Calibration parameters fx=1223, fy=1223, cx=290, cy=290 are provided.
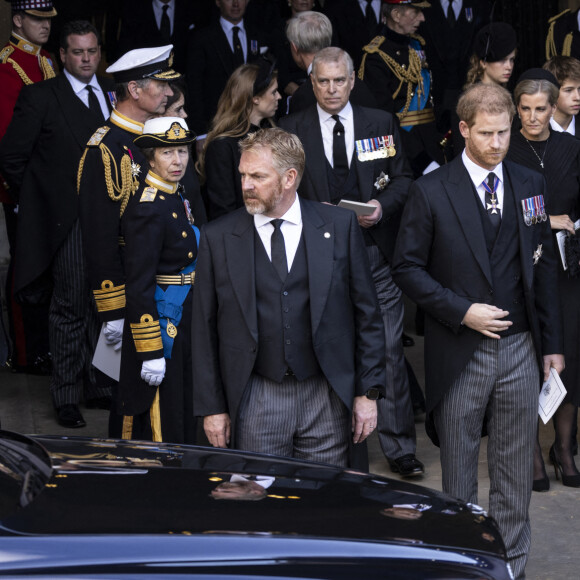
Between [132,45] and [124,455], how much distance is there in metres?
5.55

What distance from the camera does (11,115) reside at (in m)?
7.19

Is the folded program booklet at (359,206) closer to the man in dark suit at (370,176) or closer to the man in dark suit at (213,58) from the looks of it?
the man in dark suit at (370,176)

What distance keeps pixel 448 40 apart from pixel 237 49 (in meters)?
1.41

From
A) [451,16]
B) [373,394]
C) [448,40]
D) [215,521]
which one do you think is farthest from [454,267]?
[451,16]

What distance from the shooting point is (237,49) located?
8164 millimetres

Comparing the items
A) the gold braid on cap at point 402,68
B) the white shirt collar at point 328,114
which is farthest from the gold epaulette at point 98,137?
the gold braid on cap at point 402,68

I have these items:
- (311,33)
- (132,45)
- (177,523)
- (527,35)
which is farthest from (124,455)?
(527,35)

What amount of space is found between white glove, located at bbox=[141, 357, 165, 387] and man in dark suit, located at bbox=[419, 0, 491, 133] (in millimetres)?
3542

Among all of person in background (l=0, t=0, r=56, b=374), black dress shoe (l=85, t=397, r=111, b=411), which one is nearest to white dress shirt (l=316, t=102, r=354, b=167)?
person in background (l=0, t=0, r=56, b=374)

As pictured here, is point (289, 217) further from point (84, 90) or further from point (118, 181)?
point (84, 90)

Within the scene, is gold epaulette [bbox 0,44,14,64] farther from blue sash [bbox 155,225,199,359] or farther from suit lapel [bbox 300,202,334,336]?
suit lapel [bbox 300,202,334,336]

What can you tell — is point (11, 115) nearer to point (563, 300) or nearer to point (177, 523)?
point (563, 300)

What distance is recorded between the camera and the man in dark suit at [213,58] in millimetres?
8062

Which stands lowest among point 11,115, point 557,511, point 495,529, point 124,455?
point 557,511
